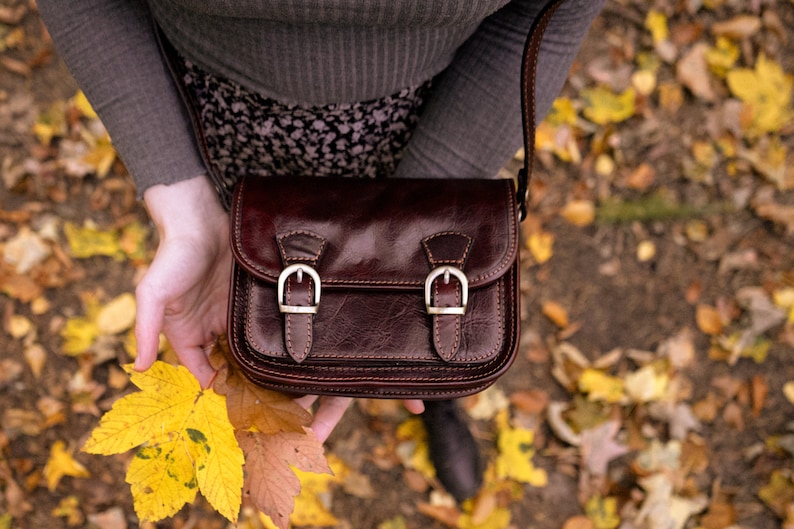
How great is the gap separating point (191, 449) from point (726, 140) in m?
3.00

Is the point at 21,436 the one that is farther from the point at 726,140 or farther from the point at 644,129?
the point at 726,140

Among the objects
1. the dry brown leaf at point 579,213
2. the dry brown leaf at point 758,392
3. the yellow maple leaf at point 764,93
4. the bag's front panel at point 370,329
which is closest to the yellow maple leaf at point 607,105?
the dry brown leaf at point 579,213

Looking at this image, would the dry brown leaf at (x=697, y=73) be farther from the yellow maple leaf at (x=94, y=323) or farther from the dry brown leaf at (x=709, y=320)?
the yellow maple leaf at (x=94, y=323)

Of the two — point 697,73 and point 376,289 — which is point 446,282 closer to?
point 376,289

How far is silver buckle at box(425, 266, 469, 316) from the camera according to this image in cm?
130

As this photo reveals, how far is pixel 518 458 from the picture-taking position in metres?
2.60

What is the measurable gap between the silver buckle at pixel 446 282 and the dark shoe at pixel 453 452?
1.19 m

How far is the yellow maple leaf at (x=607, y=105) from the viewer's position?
302 centimetres

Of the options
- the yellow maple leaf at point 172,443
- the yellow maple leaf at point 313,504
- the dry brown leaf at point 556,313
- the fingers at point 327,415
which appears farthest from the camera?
the dry brown leaf at point 556,313

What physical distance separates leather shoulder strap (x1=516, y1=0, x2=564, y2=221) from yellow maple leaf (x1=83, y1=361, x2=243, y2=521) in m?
0.94

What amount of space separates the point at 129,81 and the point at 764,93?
123 inches

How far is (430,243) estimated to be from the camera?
1356mm

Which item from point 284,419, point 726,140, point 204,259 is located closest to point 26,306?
point 204,259

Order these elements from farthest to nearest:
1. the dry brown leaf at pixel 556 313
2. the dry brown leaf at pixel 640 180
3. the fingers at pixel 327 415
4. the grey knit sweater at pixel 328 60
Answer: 1. the dry brown leaf at pixel 640 180
2. the dry brown leaf at pixel 556 313
3. the fingers at pixel 327 415
4. the grey knit sweater at pixel 328 60
